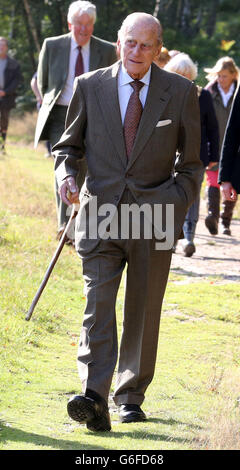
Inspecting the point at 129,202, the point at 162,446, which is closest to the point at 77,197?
the point at 129,202

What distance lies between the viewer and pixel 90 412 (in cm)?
559

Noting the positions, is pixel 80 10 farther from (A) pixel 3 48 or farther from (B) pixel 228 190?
(A) pixel 3 48

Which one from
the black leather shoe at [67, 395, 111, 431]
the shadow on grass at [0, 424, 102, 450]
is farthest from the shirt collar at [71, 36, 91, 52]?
the shadow on grass at [0, 424, 102, 450]

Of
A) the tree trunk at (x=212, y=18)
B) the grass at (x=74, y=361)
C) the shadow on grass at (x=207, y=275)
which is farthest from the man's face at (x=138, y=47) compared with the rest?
the tree trunk at (x=212, y=18)

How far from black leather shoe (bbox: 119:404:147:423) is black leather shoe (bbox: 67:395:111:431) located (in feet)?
1.03

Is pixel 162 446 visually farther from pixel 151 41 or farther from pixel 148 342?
pixel 151 41

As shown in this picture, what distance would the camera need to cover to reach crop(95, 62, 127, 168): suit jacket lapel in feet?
19.0

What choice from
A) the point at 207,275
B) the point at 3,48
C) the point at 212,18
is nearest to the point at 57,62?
the point at 207,275

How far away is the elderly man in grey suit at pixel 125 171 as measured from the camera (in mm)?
5785

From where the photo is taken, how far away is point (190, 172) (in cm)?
595

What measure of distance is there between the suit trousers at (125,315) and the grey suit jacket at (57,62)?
4742mm

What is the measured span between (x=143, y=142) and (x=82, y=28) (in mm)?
5011

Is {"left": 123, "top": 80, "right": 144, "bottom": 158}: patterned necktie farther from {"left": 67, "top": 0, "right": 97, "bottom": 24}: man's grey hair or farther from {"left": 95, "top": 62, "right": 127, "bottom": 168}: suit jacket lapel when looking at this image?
{"left": 67, "top": 0, "right": 97, "bottom": 24}: man's grey hair
